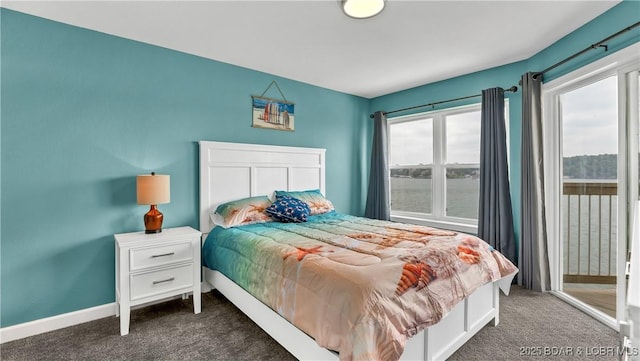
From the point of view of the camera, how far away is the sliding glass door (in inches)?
→ 85.7

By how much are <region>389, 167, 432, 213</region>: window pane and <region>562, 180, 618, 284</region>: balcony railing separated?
5.21 ft

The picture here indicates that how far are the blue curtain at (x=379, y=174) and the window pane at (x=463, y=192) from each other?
873 mm

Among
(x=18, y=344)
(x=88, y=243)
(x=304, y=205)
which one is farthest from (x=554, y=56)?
(x=18, y=344)

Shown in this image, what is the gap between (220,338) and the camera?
2.14 metres

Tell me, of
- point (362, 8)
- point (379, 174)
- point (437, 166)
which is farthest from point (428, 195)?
point (362, 8)

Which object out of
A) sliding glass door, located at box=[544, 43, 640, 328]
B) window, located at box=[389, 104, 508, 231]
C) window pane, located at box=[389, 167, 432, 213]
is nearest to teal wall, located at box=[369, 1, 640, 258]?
sliding glass door, located at box=[544, 43, 640, 328]

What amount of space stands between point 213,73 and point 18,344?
2758mm

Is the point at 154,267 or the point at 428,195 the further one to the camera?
the point at 428,195

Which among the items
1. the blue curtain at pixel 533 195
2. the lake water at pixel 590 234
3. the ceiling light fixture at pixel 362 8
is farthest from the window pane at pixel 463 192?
the ceiling light fixture at pixel 362 8

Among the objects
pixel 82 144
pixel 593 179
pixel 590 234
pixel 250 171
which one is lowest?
pixel 590 234

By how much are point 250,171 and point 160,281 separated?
1.45m

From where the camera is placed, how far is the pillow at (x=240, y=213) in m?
2.87

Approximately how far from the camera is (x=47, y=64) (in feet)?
7.51

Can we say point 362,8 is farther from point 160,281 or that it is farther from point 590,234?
point 590,234
